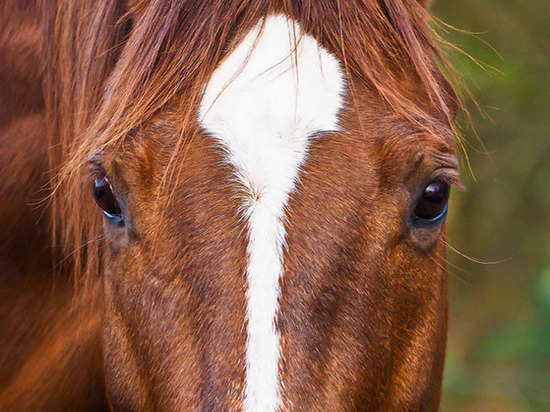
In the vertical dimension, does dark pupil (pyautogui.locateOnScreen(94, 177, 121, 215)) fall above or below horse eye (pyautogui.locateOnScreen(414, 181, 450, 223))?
above

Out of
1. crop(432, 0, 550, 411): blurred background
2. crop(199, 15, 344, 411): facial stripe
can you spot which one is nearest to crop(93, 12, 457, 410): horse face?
crop(199, 15, 344, 411): facial stripe

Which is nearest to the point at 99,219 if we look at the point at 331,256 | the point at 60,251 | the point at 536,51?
the point at 60,251

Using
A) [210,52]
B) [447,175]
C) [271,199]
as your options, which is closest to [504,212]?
[447,175]

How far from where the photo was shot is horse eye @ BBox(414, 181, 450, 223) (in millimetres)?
1756

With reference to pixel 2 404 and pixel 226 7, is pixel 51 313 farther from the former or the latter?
pixel 226 7

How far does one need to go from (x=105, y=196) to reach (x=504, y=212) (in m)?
5.13

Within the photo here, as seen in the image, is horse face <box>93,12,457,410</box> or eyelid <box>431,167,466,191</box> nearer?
horse face <box>93,12,457,410</box>

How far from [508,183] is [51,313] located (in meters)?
4.57

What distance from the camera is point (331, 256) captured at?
5.24 ft

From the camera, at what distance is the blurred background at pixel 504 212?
5.76 m

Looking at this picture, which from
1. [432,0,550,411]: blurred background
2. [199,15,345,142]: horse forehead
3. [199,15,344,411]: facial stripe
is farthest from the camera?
[432,0,550,411]: blurred background

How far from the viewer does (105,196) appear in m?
1.83

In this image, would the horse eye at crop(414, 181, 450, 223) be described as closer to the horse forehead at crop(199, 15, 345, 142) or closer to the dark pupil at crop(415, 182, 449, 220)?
the dark pupil at crop(415, 182, 449, 220)

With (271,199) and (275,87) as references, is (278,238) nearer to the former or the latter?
(271,199)
